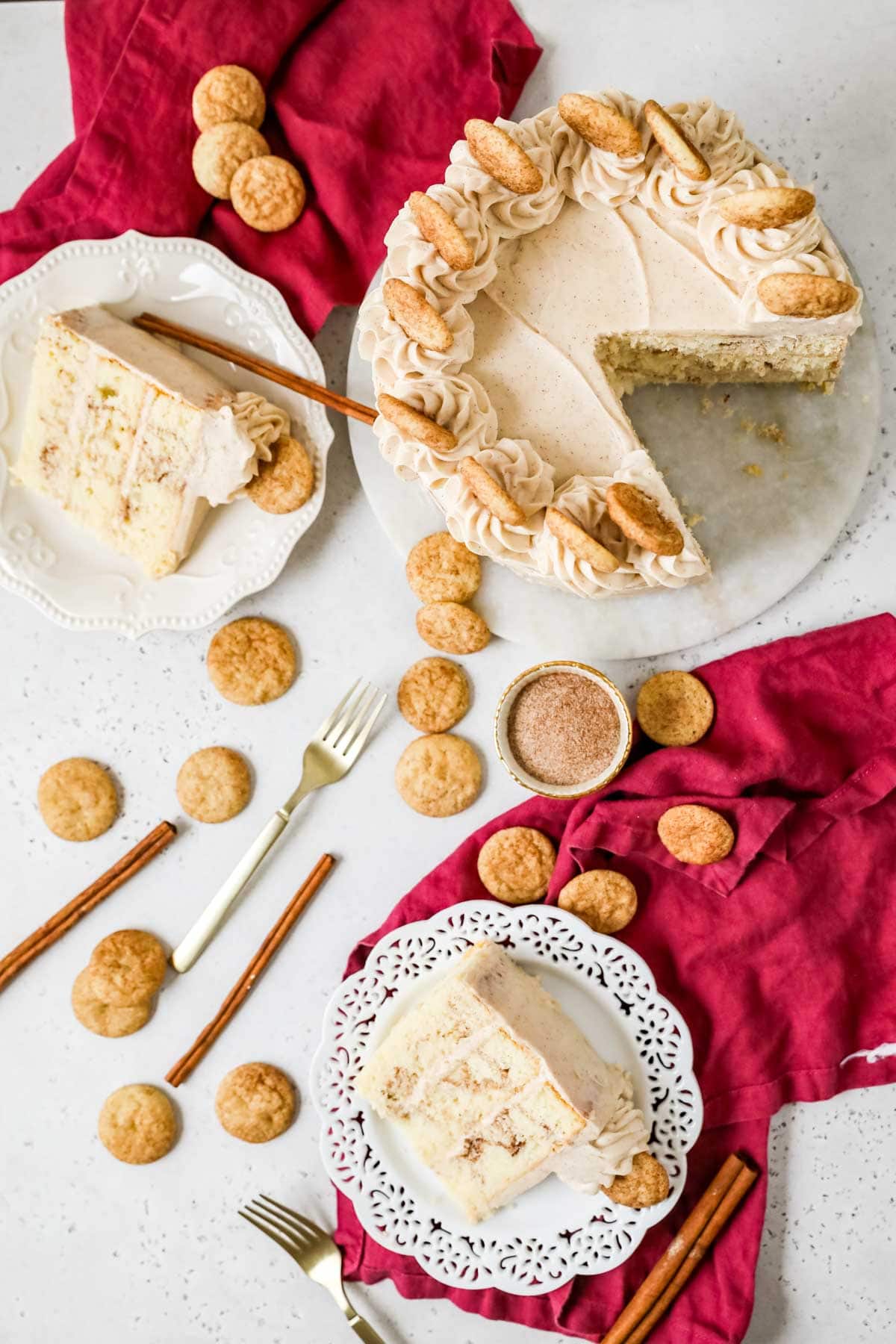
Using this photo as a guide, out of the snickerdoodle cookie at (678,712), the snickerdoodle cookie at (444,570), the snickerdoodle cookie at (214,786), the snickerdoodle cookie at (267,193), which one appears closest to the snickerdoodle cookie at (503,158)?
the snickerdoodle cookie at (267,193)

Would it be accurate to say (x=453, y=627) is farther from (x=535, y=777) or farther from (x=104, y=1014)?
(x=104, y=1014)

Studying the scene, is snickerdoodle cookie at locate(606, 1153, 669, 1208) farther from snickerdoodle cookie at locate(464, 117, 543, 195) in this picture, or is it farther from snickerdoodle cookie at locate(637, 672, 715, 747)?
snickerdoodle cookie at locate(464, 117, 543, 195)

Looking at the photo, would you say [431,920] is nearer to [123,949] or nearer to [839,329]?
[123,949]

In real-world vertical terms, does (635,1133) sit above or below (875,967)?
below

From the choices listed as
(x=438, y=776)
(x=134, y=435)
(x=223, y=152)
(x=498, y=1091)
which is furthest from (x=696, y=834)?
(x=223, y=152)

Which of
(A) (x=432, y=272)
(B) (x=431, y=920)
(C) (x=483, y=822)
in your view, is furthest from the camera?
(C) (x=483, y=822)

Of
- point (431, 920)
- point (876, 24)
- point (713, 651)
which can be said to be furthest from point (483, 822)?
point (876, 24)
